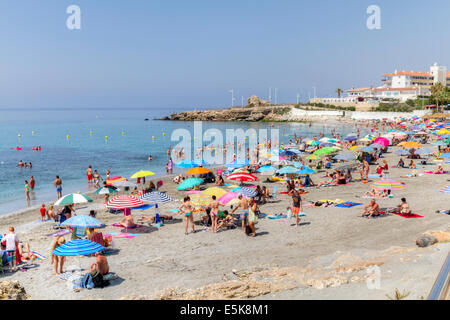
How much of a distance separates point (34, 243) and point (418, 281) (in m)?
11.4

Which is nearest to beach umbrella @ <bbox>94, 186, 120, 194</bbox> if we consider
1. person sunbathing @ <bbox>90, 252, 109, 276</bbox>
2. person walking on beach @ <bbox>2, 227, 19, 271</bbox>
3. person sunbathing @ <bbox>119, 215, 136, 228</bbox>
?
person sunbathing @ <bbox>119, 215, 136, 228</bbox>

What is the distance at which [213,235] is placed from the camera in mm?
12312

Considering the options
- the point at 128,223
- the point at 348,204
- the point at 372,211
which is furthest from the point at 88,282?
the point at 348,204

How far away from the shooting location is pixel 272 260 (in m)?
Answer: 9.73

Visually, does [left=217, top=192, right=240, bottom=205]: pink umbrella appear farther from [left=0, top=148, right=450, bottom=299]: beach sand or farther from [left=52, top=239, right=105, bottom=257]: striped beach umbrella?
[left=52, top=239, right=105, bottom=257]: striped beach umbrella

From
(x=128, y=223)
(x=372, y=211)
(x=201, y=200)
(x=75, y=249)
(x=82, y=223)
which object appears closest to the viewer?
(x=75, y=249)

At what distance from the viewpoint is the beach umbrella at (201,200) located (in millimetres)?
13078

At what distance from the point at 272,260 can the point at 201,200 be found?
4.23 meters

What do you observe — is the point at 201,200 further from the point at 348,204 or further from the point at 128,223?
the point at 348,204

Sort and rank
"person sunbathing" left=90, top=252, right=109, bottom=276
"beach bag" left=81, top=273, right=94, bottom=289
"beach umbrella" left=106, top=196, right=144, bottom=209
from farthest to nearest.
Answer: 1. "beach umbrella" left=106, top=196, right=144, bottom=209
2. "person sunbathing" left=90, top=252, right=109, bottom=276
3. "beach bag" left=81, top=273, right=94, bottom=289

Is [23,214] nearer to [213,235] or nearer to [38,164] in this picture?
[213,235]

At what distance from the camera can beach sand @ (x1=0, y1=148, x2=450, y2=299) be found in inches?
298

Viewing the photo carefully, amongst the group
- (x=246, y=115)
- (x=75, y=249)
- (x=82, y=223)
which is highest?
(x=246, y=115)

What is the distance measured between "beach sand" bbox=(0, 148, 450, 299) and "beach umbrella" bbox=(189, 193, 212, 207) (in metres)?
0.90
